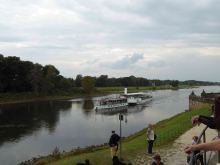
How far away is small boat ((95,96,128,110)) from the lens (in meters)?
83.0

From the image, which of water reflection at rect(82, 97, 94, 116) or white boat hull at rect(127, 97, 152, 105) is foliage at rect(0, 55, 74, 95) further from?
white boat hull at rect(127, 97, 152, 105)

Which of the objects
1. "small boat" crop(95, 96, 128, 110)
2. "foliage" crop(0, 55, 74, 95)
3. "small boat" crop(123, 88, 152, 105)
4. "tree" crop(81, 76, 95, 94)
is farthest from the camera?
"tree" crop(81, 76, 95, 94)

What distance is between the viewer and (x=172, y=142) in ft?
83.6

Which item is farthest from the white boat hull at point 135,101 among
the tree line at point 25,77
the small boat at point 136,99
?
the tree line at point 25,77

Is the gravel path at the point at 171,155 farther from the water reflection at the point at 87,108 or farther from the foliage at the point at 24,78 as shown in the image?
the foliage at the point at 24,78

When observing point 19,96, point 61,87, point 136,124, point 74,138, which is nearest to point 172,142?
point 74,138

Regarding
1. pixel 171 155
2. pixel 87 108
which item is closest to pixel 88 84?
pixel 87 108

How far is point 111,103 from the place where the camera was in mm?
88625

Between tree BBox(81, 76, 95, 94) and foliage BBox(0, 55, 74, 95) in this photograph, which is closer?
foliage BBox(0, 55, 74, 95)

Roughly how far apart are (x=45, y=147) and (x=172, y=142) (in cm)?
1760

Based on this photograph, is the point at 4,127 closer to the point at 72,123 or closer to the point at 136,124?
the point at 72,123

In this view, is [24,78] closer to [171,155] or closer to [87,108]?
[87,108]

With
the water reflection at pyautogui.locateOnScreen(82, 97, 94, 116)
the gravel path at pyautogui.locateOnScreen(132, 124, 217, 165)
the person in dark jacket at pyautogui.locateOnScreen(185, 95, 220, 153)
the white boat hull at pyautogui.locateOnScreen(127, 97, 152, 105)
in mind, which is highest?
the person in dark jacket at pyautogui.locateOnScreen(185, 95, 220, 153)

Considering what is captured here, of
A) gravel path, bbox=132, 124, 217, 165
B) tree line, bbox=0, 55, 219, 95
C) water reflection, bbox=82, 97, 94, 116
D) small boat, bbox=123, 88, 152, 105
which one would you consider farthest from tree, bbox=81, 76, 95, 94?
gravel path, bbox=132, 124, 217, 165
